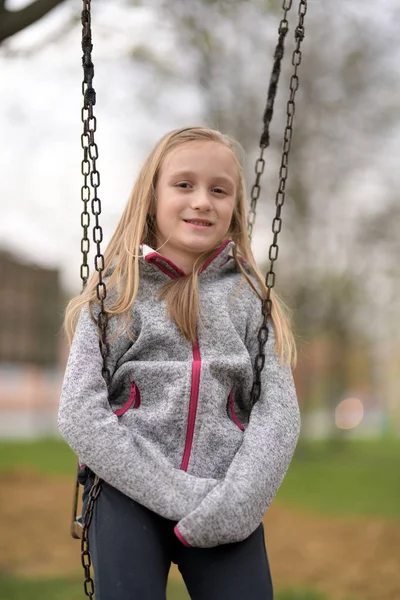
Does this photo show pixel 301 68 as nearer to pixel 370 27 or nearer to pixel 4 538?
pixel 370 27

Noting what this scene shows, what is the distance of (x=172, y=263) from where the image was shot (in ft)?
7.19

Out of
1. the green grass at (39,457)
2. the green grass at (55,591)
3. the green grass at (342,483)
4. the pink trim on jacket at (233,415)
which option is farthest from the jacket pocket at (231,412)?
the green grass at (39,457)

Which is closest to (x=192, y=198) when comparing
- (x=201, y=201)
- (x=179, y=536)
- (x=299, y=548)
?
(x=201, y=201)

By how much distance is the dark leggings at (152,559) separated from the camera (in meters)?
1.91

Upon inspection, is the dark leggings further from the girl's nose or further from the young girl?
the girl's nose

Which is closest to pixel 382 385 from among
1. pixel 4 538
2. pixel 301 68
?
pixel 301 68

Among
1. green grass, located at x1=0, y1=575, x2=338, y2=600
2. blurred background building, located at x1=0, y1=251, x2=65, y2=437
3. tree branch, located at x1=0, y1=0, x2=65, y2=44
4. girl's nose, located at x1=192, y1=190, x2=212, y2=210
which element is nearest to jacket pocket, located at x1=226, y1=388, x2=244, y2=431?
girl's nose, located at x1=192, y1=190, x2=212, y2=210

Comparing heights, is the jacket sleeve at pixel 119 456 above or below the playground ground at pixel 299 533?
above

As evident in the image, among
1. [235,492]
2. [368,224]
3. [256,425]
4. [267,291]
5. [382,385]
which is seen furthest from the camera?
[382,385]

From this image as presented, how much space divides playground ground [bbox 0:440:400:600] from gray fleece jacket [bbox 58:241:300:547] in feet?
13.8

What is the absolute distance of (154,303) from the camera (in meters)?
2.15

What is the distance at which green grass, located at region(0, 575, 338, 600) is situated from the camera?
5730mm

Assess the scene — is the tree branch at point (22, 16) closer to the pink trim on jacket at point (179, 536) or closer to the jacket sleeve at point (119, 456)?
the jacket sleeve at point (119, 456)

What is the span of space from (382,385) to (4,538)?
29.9 m
